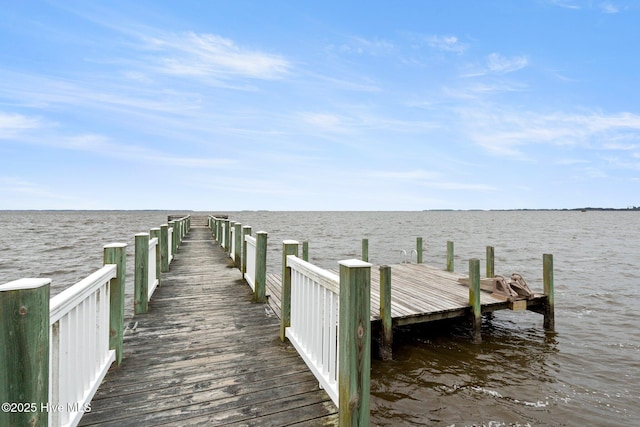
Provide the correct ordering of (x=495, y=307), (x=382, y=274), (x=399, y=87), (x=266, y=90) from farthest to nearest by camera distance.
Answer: (x=399, y=87) < (x=266, y=90) < (x=495, y=307) < (x=382, y=274)

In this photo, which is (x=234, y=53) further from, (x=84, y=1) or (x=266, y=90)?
(x=84, y=1)

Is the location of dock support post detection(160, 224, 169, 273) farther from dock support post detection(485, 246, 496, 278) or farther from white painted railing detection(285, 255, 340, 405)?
dock support post detection(485, 246, 496, 278)

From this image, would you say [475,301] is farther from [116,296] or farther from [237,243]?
[116,296]

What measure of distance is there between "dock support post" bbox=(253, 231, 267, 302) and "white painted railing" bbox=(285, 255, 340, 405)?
Result: 6.19 feet

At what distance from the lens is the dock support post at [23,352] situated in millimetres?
1572

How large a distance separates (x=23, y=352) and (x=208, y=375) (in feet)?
6.37

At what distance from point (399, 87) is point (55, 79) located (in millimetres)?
26374

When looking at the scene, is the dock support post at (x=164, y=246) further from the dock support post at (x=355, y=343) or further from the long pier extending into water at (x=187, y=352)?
the dock support post at (x=355, y=343)

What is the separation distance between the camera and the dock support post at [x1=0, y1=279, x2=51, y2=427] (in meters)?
1.57

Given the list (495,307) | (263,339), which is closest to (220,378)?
(263,339)

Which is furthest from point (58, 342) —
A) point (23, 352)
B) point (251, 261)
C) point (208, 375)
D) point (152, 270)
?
point (251, 261)

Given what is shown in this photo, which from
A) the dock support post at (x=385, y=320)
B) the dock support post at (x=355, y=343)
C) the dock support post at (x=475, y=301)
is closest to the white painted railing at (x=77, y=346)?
the dock support post at (x=355, y=343)

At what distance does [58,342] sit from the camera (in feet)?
6.71

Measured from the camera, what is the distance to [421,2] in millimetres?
21500
